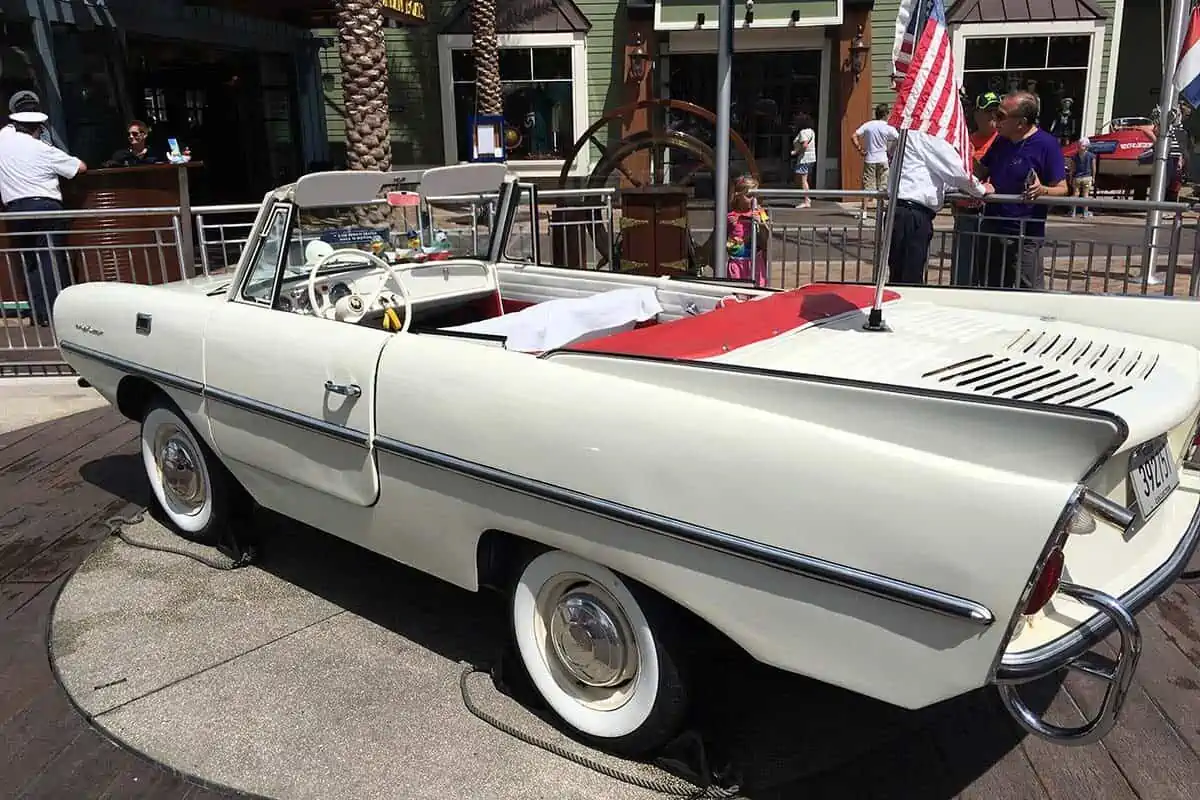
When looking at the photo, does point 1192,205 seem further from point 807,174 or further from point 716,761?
point 807,174

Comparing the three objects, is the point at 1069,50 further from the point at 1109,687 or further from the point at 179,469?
the point at 1109,687

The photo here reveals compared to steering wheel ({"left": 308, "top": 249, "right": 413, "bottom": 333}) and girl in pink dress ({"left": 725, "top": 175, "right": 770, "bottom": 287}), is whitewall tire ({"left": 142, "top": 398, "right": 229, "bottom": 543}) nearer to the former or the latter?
steering wheel ({"left": 308, "top": 249, "right": 413, "bottom": 333})

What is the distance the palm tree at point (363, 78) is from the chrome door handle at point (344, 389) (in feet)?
32.3

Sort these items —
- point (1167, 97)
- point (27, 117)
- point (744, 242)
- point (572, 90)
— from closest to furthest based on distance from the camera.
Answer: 1. point (744, 242)
2. point (27, 117)
3. point (1167, 97)
4. point (572, 90)

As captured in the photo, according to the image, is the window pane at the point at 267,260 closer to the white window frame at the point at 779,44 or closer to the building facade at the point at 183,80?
the building facade at the point at 183,80

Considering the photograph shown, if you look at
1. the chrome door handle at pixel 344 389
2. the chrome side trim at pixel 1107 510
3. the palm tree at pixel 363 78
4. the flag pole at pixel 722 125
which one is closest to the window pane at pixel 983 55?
the palm tree at pixel 363 78

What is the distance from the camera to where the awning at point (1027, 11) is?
17625mm

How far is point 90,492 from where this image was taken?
5000 millimetres

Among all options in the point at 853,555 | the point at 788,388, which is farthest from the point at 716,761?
the point at 788,388

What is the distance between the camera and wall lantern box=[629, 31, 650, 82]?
59.8ft

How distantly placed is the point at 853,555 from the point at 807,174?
17.0m

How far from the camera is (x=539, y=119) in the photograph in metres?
19.4

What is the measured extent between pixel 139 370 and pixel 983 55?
18117 mm

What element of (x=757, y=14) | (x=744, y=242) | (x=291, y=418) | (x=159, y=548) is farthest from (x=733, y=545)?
(x=757, y=14)
